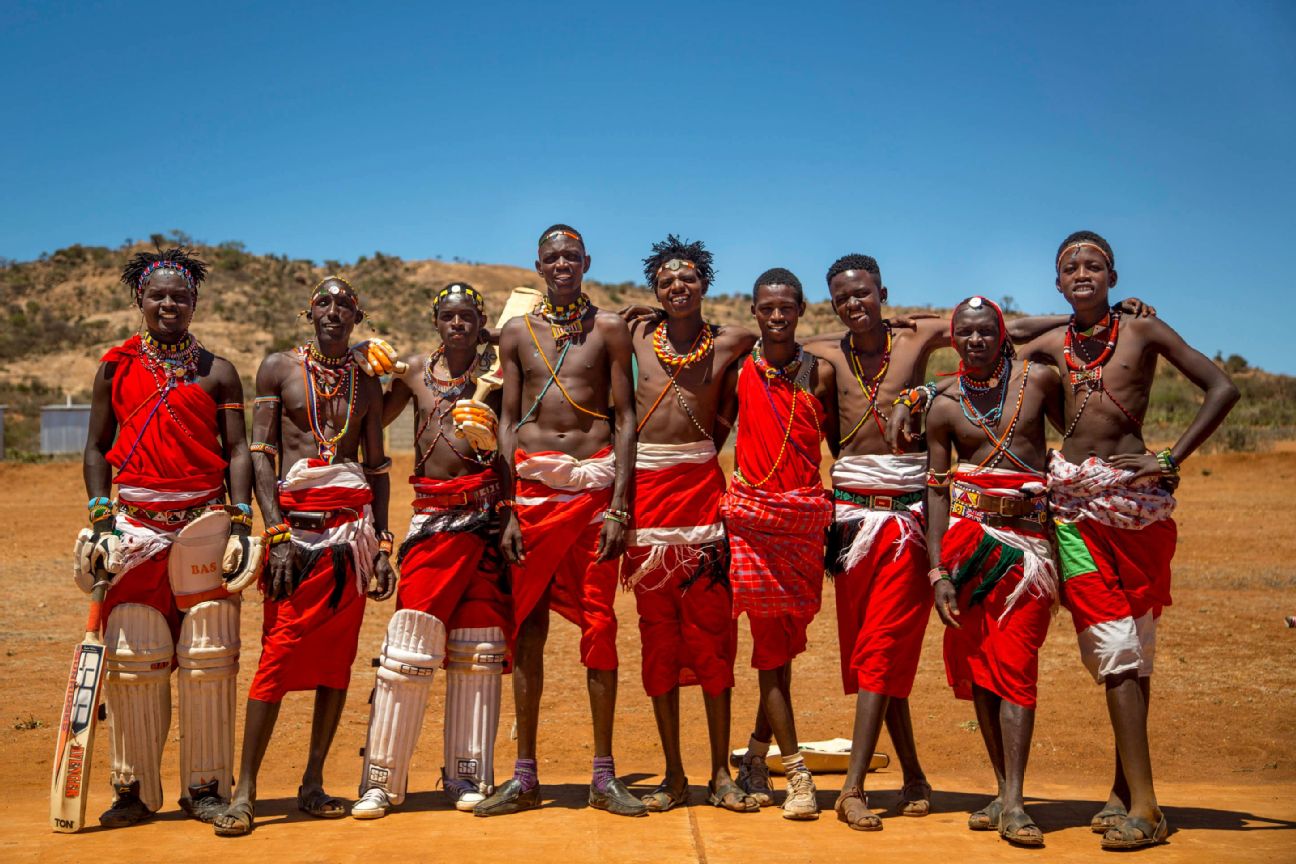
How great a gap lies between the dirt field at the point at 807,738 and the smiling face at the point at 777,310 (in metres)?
2.28

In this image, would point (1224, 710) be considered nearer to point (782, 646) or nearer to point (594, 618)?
point (782, 646)

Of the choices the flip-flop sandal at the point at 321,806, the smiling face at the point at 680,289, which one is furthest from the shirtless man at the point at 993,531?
the flip-flop sandal at the point at 321,806

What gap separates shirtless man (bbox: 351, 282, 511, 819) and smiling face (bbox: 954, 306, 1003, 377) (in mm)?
2264

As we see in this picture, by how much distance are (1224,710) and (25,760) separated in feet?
26.1

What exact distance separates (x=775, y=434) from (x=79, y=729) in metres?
3.45

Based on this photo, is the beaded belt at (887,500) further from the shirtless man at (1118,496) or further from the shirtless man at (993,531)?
the shirtless man at (1118,496)

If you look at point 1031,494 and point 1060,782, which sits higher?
point 1031,494

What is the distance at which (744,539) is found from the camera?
18.6 feet

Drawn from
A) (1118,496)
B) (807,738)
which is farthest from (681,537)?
(807,738)

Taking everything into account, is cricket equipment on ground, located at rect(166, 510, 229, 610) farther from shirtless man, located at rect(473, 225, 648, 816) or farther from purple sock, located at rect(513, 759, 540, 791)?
purple sock, located at rect(513, 759, 540, 791)

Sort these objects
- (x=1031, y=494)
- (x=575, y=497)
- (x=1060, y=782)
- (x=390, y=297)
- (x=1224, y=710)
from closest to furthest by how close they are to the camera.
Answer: (x=1031, y=494) → (x=575, y=497) → (x=1060, y=782) → (x=1224, y=710) → (x=390, y=297)

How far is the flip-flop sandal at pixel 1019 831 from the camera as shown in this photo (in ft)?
16.3

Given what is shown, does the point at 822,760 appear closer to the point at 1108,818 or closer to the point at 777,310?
the point at 1108,818

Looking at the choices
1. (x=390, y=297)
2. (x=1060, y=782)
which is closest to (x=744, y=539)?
(x=1060, y=782)
